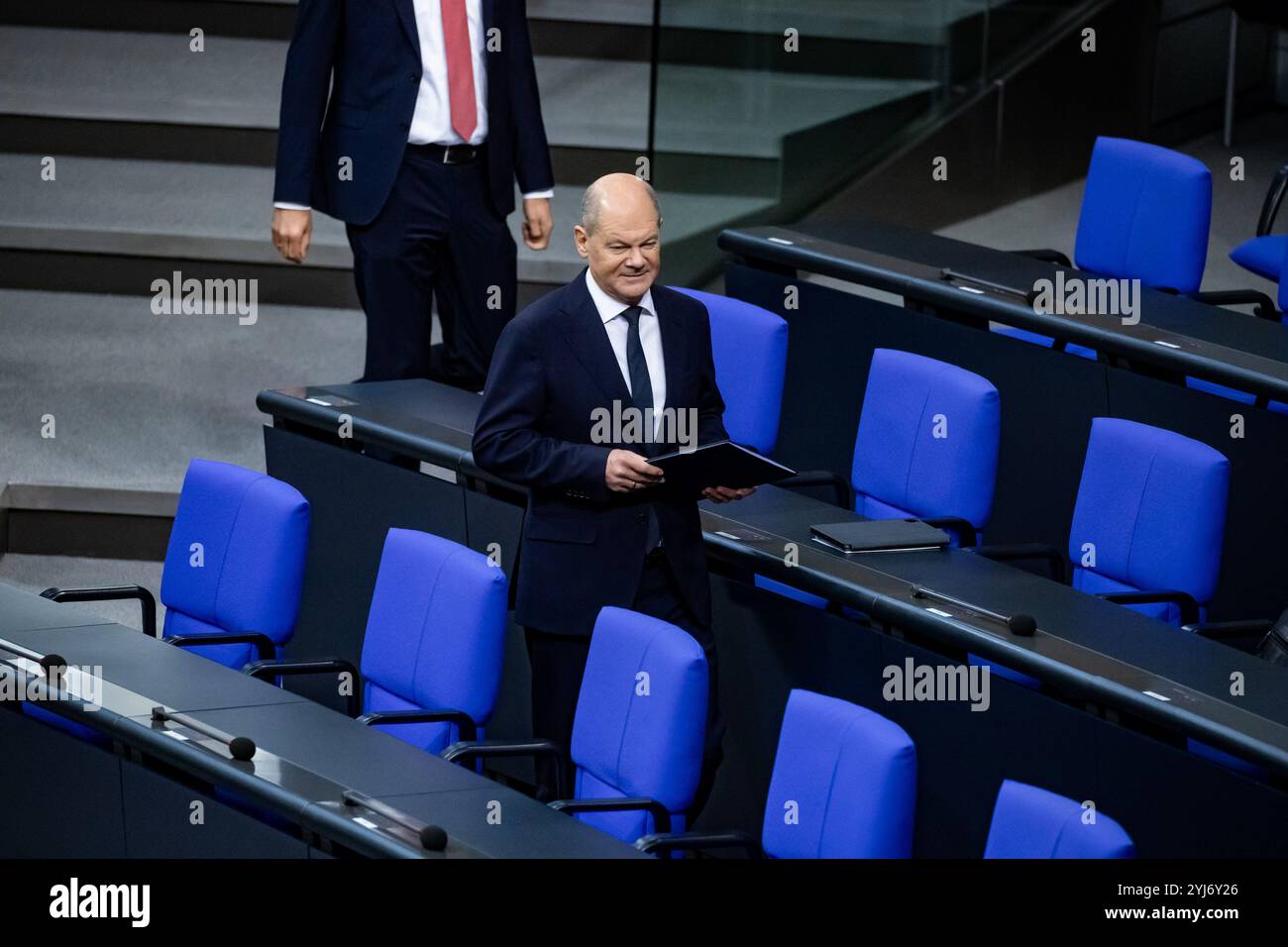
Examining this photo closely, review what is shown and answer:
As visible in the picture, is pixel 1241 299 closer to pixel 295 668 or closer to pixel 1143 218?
pixel 1143 218

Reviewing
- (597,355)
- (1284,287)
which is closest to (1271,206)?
(1284,287)

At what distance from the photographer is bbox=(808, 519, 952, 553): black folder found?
4.55m

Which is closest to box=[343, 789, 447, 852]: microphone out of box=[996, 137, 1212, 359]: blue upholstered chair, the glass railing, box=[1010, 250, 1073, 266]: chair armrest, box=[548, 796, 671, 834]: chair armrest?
box=[548, 796, 671, 834]: chair armrest

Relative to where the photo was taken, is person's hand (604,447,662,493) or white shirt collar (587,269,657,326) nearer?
person's hand (604,447,662,493)

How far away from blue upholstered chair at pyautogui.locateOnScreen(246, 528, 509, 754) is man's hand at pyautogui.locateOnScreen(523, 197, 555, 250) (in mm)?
1399

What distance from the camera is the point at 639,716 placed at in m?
3.90

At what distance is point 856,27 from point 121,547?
2984 millimetres

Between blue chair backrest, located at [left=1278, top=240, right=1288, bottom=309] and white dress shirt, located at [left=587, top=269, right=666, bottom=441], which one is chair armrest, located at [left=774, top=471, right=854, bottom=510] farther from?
blue chair backrest, located at [left=1278, top=240, right=1288, bottom=309]

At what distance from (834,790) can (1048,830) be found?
48 cm
